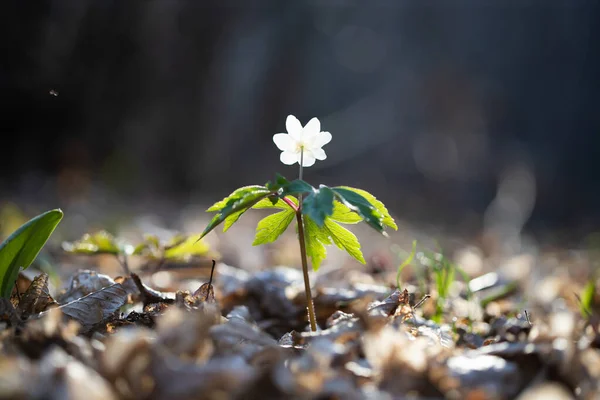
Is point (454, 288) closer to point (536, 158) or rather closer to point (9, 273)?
point (9, 273)

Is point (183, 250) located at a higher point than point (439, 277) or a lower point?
higher

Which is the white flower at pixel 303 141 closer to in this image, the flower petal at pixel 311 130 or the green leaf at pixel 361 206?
the flower petal at pixel 311 130

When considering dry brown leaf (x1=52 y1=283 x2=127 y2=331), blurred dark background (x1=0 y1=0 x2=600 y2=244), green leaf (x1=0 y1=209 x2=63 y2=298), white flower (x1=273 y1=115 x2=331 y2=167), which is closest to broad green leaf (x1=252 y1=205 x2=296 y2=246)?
white flower (x1=273 y1=115 x2=331 y2=167)

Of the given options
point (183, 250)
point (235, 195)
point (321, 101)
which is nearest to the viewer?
point (235, 195)

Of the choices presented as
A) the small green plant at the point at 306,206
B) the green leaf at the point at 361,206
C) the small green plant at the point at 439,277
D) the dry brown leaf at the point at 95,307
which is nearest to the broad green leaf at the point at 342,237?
the small green plant at the point at 306,206

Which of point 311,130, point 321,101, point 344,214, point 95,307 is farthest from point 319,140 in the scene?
point 321,101

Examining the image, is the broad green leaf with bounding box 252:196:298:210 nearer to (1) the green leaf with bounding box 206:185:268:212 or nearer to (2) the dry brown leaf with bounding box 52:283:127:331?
(1) the green leaf with bounding box 206:185:268:212

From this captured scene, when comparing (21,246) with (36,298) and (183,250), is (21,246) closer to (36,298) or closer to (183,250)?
(36,298)
